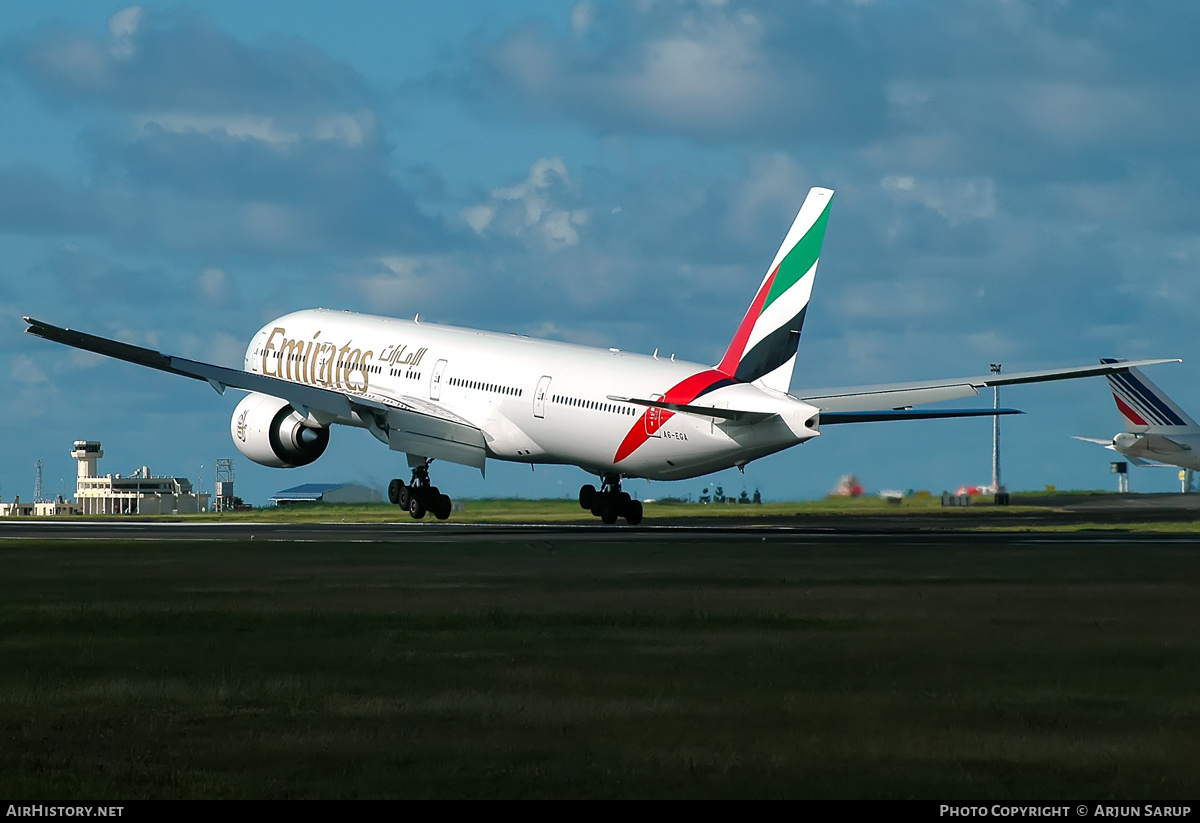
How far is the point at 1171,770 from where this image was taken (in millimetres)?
10898

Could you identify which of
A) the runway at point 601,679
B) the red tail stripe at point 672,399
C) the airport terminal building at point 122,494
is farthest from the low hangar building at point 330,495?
the runway at point 601,679

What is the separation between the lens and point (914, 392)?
158ft

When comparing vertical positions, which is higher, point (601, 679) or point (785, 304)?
point (785, 304)

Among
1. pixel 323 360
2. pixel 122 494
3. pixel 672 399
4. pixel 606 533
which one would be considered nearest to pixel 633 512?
pixel 606 533

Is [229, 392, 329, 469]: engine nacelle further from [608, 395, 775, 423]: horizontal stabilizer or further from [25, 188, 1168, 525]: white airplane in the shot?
[608, 395, 775, 423]: horizontal stabilizer

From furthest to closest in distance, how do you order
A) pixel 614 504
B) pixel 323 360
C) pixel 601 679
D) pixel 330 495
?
pixel 330 495 < pixel 323 360 < pixel 614 504 < pixel 601 679

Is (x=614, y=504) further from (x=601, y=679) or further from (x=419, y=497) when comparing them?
(x=601, y=679)

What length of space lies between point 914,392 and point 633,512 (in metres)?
10.8

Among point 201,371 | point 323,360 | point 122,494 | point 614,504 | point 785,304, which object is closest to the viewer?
point 785,304

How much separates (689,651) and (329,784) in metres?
7.37

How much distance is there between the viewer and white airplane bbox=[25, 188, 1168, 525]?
45375mm

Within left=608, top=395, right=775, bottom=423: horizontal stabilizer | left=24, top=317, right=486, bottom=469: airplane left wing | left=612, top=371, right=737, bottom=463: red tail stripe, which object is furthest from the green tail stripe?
left=24, top=317, right=486, bottom=469: airplane left wing

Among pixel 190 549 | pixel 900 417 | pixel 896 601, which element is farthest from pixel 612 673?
pixel 900 417

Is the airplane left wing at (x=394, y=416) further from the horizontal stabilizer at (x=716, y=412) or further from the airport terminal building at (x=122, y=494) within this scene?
the airport terminal building at (x=122, y=494)
